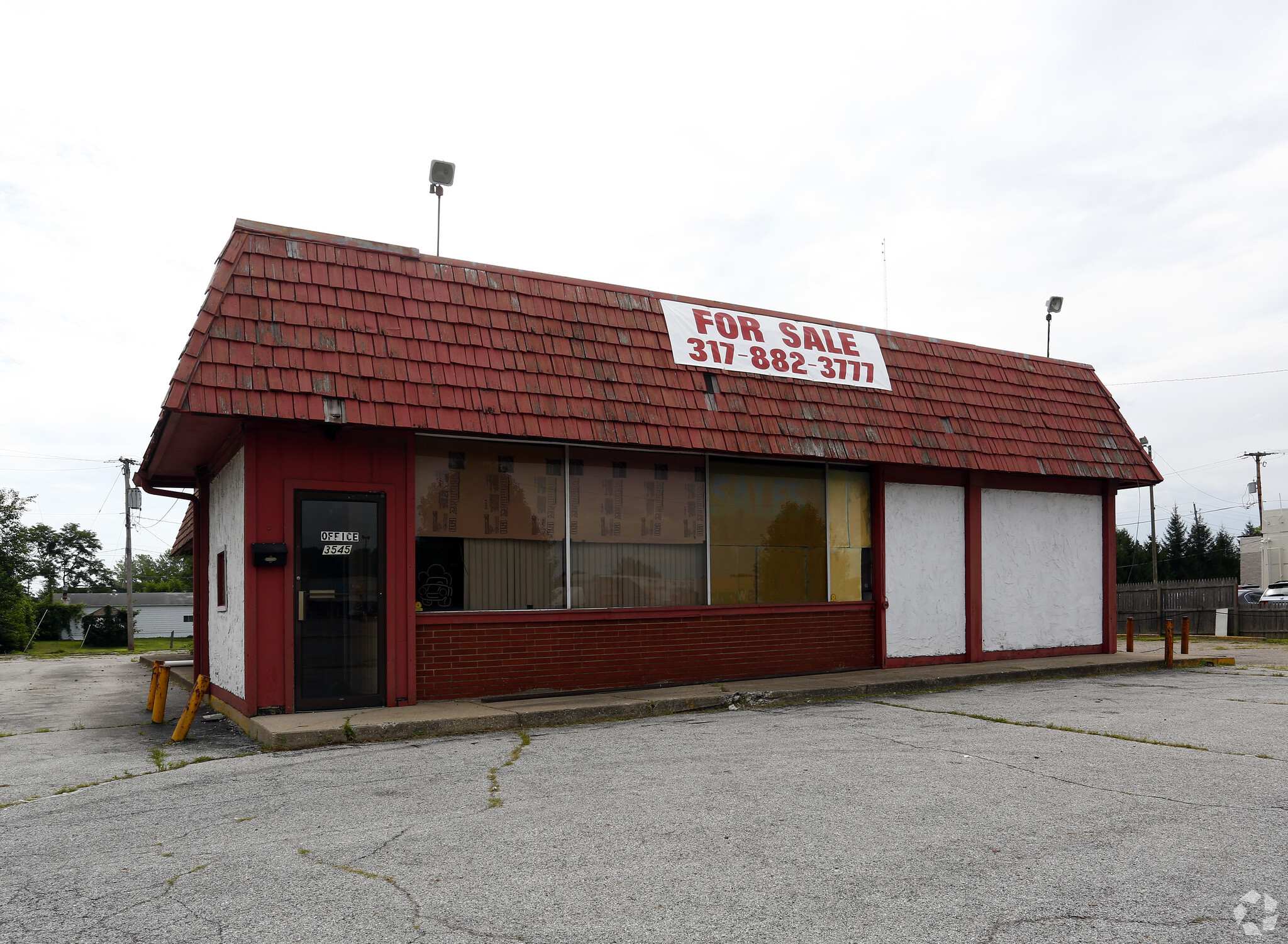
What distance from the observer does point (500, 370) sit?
1065 cm

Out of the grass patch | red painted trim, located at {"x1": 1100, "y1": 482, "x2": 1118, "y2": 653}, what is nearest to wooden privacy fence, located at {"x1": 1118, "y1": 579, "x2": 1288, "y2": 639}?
red painted trim, located at {"x1": 1100, "y1": 482, "x2": 1118, "y2": 653}

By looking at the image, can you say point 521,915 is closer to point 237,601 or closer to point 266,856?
point 266,856

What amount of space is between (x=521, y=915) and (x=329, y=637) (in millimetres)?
6151

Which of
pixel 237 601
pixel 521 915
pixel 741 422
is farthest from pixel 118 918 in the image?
pixel 741 422

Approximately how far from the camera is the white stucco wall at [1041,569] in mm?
14734

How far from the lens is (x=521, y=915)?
4.20 metres

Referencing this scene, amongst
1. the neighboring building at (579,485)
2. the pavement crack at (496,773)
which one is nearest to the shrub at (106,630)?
the neighboring building at (579,485)

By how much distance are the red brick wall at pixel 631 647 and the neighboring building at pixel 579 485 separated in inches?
1.2

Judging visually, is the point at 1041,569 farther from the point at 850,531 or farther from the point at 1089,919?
the point at 1089,919

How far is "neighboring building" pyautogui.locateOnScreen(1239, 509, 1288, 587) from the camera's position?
55906 millimetres

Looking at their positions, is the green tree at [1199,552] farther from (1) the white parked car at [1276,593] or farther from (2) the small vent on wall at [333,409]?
(2) the small vent on wall at [333,409]

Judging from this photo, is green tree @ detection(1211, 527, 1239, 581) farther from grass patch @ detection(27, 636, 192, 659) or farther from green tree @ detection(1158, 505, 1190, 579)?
grass patch @ detection(27, 636, 192, 659)

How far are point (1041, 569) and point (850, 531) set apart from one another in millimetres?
3792

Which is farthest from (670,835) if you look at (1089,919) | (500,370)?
(500,370)
